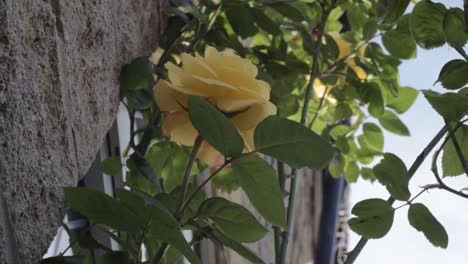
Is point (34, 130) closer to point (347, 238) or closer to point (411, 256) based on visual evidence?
point (411, 256)

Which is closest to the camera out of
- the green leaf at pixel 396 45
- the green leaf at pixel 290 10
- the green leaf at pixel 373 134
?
the green leaf at pixel 290 10

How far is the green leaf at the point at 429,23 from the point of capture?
647 mm

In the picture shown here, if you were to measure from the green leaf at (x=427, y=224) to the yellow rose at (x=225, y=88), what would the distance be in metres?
0.21

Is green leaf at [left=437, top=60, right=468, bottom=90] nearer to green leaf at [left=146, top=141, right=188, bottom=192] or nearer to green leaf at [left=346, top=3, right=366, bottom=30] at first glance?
green leaf at [left=146, top=141, right=188, bottom=192]

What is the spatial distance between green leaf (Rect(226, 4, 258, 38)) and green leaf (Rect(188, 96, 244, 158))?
1.57 ft

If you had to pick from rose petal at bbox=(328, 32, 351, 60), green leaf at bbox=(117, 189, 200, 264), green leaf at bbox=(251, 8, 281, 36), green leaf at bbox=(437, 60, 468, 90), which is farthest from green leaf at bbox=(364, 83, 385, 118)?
green leaf at bbox=(117, 189, 200, 264)

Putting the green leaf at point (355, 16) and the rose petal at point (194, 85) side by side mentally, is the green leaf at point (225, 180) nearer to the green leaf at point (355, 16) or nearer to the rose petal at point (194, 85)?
the green leaf at point (355, 16)

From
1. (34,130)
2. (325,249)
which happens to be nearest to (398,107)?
(34,130)

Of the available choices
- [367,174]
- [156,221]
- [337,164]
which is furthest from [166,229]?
[367,174]

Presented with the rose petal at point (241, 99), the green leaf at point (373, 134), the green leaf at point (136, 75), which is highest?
the rose petal at point (241, 99)

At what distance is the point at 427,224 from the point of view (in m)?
0.70

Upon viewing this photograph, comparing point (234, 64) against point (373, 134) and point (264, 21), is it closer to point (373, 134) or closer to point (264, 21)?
point (264, 21)

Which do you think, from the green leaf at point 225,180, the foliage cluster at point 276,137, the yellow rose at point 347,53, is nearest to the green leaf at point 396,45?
the foliage cluster at point 276,137

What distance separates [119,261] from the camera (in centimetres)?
59
